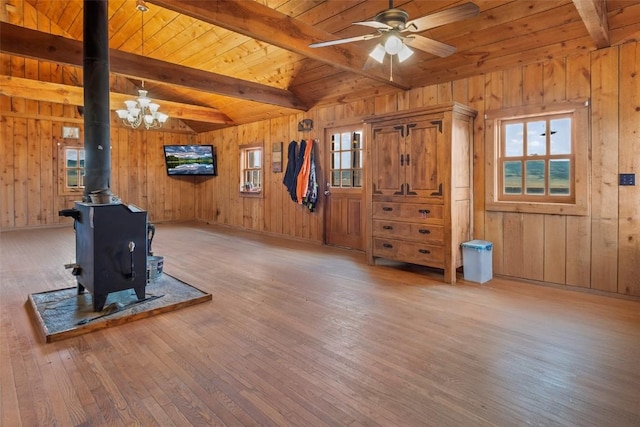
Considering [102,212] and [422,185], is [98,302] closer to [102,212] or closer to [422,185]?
[102,212]

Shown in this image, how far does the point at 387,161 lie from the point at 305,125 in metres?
2.50

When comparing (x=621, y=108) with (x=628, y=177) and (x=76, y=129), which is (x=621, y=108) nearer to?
(x=628, y=177)

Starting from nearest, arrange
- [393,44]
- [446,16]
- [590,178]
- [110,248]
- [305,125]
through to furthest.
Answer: [446,16], [393,44], [110,248], [590,178], [305,125]

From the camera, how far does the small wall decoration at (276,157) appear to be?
722 centimetres

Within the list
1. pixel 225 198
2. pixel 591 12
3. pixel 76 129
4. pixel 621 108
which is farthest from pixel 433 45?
pixel 76 129

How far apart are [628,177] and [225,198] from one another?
7.58m

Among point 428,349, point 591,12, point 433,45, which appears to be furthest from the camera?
point 433,45

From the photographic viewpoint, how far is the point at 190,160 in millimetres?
9305

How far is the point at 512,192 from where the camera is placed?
4.28m

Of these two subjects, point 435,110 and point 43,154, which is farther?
point 43,154

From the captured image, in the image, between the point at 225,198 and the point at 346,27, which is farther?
the point at 225,198

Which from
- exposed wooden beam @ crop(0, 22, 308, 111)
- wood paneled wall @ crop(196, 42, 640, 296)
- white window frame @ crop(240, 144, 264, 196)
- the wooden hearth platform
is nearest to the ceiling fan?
wood paneled wall @ crop(196, 42, 640, 296)

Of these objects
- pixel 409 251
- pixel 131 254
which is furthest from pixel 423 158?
pixel 131 254

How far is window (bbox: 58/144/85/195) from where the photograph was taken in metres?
8.27
